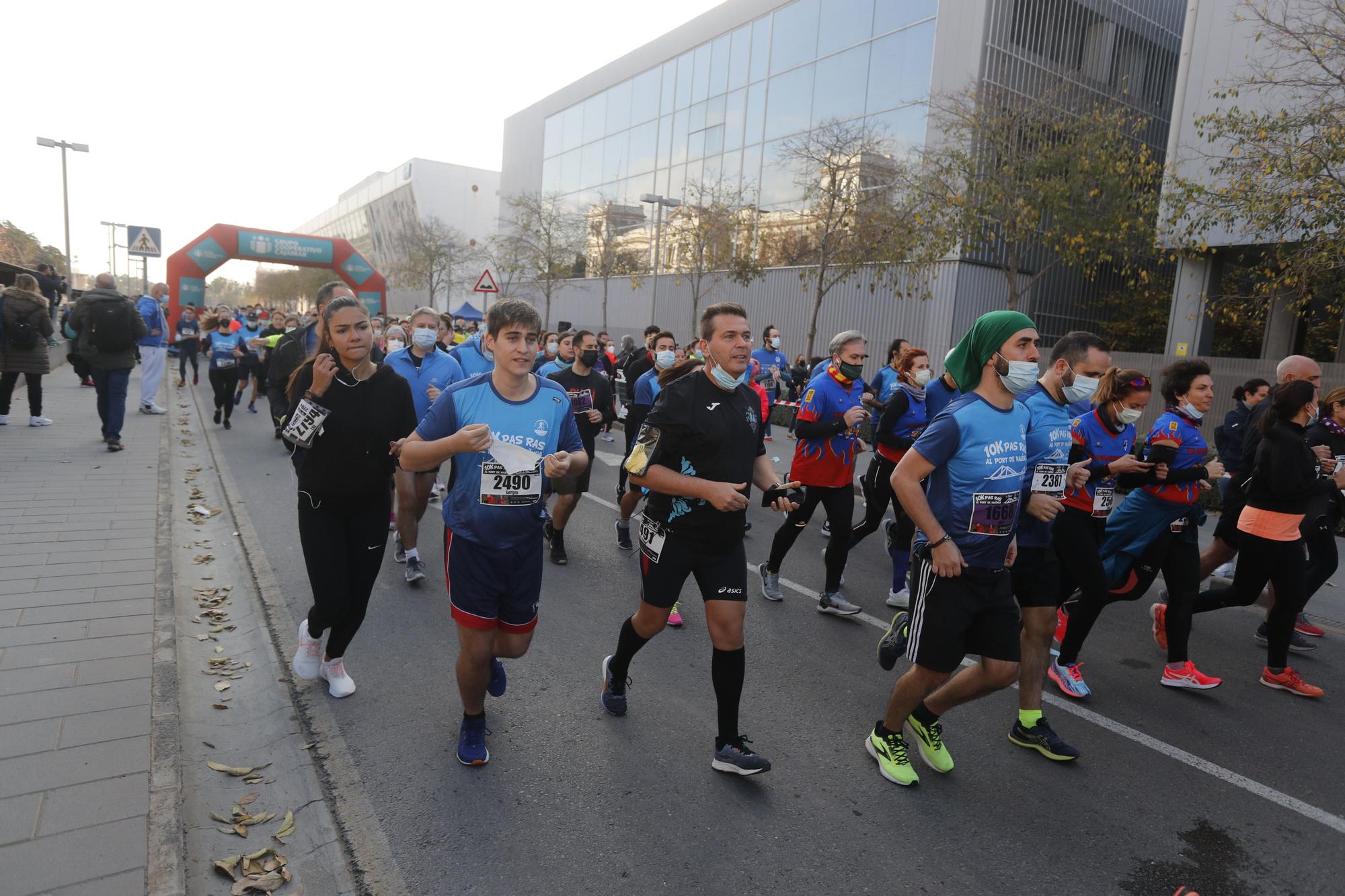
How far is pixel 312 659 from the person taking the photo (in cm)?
431

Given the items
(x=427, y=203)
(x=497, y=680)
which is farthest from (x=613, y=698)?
(x=427, y=203)

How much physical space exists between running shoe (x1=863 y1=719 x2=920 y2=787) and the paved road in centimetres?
6

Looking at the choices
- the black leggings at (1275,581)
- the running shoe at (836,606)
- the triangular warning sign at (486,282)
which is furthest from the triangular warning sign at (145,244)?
the black leggings at (1275,581)

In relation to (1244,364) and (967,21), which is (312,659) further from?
A: (967,21)

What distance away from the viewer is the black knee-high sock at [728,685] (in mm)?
3480

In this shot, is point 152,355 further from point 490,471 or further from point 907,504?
point 907,504

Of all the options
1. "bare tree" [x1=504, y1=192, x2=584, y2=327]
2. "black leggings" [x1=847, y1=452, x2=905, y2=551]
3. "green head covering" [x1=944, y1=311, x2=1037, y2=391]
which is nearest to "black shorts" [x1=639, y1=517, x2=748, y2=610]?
"green head covering" [x1=944, y1=311, x2=1037, y2=391]

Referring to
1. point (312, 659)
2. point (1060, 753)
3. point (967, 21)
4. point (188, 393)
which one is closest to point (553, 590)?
point (312, 659)

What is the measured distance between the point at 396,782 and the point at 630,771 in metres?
0.99

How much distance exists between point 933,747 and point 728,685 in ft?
3.44

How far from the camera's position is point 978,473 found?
10.9 ft

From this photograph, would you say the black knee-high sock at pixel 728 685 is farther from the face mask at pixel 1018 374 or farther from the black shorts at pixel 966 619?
the face mask at pixel 1018 374

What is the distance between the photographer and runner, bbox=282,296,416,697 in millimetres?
3723

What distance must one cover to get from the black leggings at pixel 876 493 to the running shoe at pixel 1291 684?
240cm
